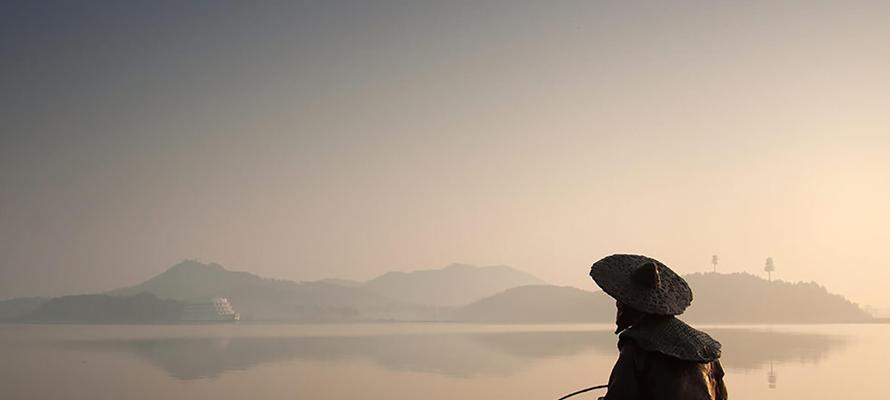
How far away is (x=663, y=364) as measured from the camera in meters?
3.62

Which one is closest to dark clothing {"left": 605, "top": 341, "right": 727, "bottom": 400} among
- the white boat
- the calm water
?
the calm water

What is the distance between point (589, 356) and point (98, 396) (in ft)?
72.0

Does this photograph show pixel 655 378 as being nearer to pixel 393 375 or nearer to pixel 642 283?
pixel 642 283

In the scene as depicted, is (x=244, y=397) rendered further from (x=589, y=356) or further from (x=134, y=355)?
(x=134, y=355)

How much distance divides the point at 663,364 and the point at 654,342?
0.12 metres

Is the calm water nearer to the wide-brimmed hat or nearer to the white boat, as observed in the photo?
the wide-brimmed hat

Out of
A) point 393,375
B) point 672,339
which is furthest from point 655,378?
point 393,375

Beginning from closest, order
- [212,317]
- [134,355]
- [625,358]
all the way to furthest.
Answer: [625,358]
[134,355]
[212,317]

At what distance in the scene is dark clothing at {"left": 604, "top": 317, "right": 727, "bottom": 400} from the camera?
3576mm

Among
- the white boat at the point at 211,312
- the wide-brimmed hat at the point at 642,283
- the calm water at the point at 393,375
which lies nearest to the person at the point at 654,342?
the wide-brimmed hat at the point at 642,283

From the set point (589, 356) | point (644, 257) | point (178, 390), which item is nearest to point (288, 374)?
point (178, 390)

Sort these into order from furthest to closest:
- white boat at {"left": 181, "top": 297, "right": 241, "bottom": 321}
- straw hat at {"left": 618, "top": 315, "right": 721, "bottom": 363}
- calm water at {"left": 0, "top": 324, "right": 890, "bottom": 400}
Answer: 1. white boat at {"left": 181, "top": 297, "right": 241, "bottom": 321}
2. calm water at {"left": 0, "top": 324, "right": 890, "bottom": 400}
3. straw hat at {"left": 618, "top": 315, "right": 721, "bottom": 363}

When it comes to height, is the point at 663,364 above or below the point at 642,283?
below

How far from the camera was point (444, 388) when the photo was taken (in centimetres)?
2361
